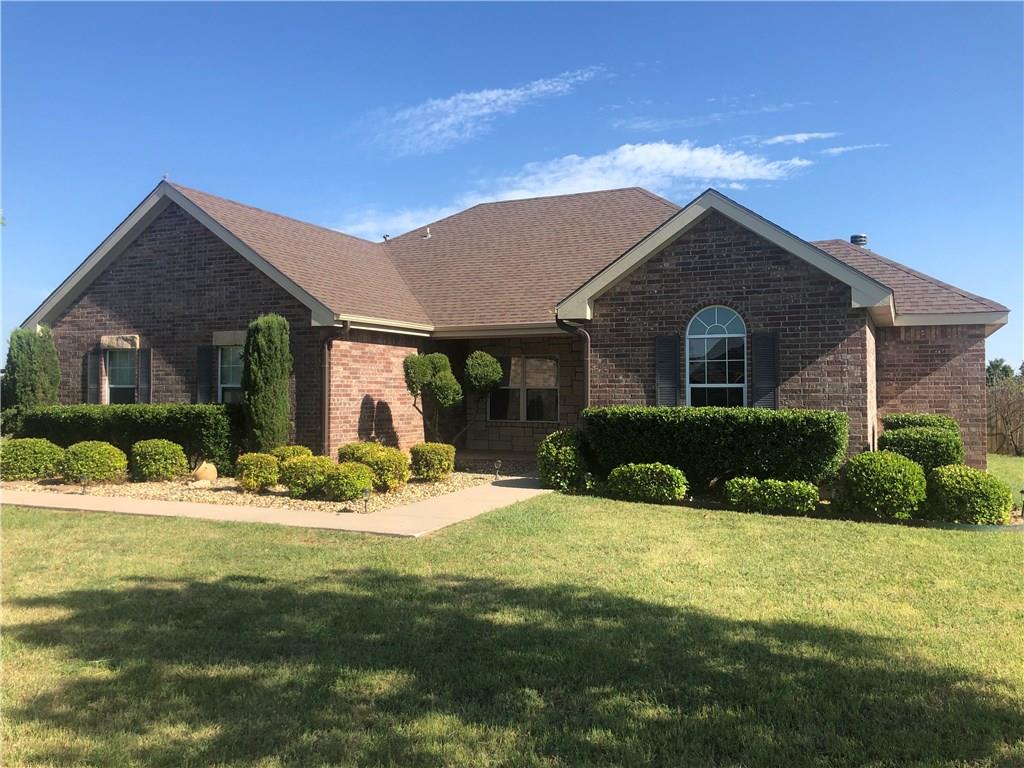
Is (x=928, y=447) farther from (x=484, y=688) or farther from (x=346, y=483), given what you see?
(x=484, y=688)

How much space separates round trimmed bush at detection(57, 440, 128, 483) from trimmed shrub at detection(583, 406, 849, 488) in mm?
8703

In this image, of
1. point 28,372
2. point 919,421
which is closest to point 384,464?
point 28,372

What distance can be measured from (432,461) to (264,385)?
139 inches

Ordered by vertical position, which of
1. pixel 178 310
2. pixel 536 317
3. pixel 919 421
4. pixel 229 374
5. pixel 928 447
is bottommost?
pixel 928 447

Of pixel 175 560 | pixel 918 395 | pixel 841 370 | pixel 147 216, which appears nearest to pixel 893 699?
pixel 175 560

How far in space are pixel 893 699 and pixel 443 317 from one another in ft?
44.9

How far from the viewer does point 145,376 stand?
1580cm

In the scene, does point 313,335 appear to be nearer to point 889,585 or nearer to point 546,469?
point 546,469

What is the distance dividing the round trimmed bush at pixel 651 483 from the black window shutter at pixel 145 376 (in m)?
10.7

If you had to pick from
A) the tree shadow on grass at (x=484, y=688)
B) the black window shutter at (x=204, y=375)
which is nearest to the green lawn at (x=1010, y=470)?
the tree shadow on grass at (x=484, y=688)

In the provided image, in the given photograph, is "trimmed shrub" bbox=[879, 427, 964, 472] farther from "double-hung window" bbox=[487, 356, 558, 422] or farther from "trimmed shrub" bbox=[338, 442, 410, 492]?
"trimmed shrub" bbox=[338, 442, 410, 492]

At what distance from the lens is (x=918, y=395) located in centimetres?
1424

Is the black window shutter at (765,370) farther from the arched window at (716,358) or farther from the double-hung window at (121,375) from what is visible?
the double-hung window at (121,375)

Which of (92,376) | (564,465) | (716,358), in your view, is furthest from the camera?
(92,376)
